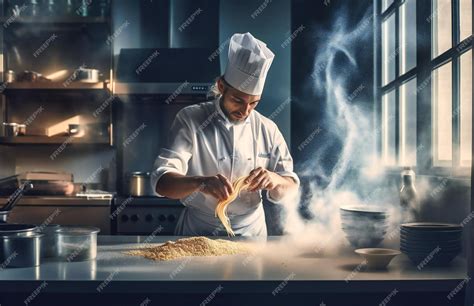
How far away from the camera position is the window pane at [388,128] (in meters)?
3.95

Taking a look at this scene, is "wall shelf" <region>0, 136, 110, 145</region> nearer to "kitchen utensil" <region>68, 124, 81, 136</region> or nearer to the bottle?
"kitchen utensil" <region>68, 124, 81, 136</region>

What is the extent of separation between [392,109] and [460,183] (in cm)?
175

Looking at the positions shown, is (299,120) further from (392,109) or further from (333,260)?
(333,260)

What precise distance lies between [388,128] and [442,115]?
114cm

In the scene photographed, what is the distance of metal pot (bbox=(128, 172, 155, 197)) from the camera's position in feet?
14.9

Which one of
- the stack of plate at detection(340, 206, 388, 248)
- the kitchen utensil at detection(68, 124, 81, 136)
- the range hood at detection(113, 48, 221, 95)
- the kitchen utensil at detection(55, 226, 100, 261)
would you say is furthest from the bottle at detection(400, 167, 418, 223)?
the kitchen utensil at detection(68, 124, 81, 136)

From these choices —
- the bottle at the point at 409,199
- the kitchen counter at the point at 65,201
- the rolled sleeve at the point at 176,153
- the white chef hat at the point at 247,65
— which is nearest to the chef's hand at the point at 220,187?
the rolled sleeve at the point at 176,153

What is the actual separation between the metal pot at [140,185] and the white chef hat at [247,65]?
192 centimetres

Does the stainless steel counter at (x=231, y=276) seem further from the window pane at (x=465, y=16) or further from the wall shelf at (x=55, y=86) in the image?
the wall shelf at (x=55, y=86)

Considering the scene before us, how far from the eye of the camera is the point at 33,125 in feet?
16.6

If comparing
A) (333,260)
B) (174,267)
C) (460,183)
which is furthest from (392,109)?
(174,267)

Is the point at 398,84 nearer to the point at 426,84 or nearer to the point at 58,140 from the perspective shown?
the point at 426,84
